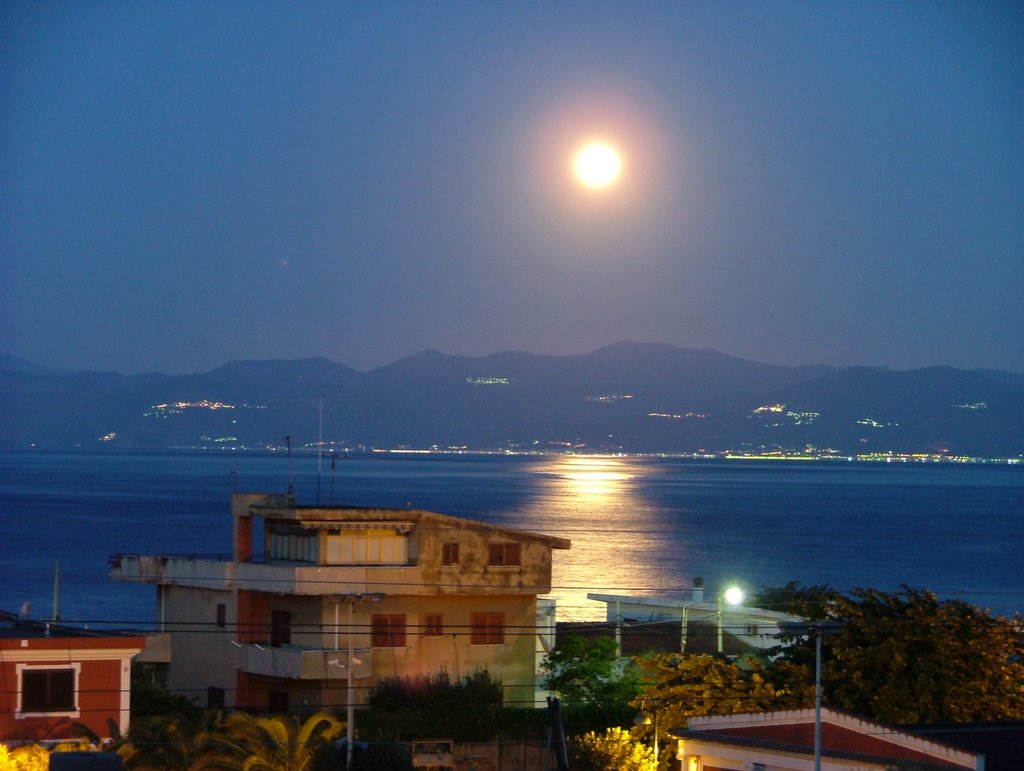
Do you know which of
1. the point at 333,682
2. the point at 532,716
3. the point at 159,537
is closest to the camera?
the point at 532,716

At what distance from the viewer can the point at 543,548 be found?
126 feet

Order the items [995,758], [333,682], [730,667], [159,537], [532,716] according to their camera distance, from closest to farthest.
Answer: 1. [995,758]
2. [730,667]
3. [532,716]
4. [333,682]
5. [159,537]

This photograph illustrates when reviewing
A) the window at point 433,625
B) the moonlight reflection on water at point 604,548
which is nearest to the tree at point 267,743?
the window at point 433,625

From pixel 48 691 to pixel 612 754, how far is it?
9.64 meters

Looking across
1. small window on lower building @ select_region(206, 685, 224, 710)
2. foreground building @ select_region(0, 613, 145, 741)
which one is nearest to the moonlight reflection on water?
small window on lower building @ select_region(206, 685, 224, 710)

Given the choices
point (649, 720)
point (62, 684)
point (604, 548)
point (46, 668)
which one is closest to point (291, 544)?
point (649, 720)

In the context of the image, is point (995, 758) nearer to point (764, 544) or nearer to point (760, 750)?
point (760, 750)

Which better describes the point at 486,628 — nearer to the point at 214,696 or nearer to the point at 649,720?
the point at 214,696

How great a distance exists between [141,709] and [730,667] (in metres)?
10.7

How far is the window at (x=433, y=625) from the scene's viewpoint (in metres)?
36.6

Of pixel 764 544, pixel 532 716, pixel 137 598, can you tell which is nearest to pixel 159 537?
pixel 137 598

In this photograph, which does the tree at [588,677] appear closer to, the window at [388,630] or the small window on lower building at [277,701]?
the window at [388,630]

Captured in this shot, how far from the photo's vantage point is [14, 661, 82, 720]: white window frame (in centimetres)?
2081

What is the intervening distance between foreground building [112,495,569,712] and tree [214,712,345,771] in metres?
11.5
